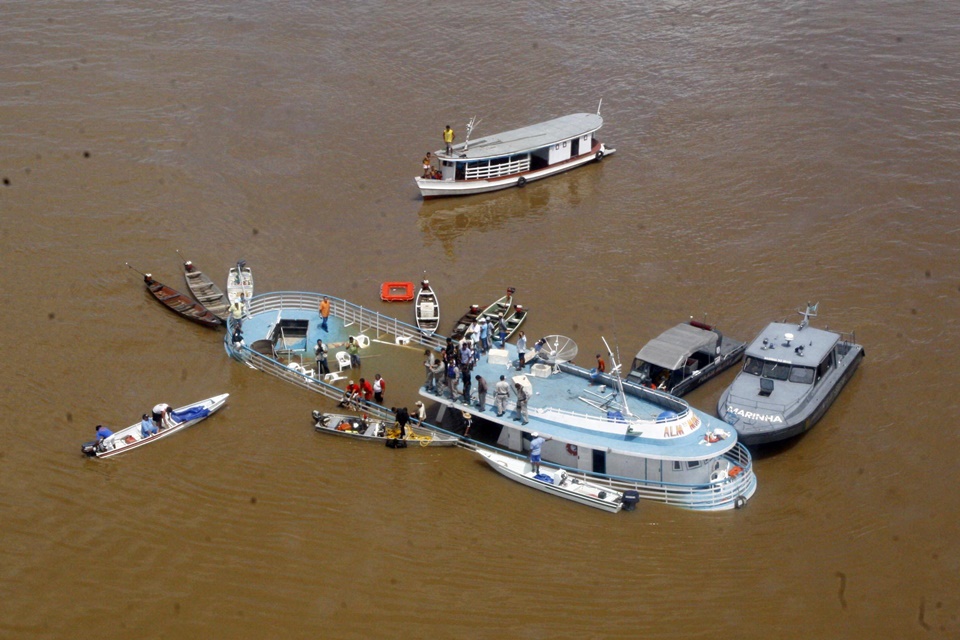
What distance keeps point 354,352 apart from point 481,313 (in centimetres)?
482

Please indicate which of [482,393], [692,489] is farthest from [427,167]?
Result: [692,489]

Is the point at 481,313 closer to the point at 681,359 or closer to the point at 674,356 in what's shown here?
the point at 674,356

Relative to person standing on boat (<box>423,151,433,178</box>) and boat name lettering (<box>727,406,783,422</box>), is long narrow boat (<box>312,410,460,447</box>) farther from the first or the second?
person standing on boat (<box>423,151,433,178</box>)

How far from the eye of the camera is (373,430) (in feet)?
91.0

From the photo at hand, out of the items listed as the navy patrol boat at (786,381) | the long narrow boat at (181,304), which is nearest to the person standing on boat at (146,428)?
the long narrow boat at (181,304)

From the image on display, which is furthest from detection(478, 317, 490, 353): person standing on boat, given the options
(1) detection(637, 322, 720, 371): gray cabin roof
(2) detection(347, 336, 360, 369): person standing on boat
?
(1) detection(637, 322, 720, 371): gray cabin roof

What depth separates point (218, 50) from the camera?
52031 mm

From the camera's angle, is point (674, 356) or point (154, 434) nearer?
point (154, 434)

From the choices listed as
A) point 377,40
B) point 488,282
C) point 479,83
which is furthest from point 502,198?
point 377,40

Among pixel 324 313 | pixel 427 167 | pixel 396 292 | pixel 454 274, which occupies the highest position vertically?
pixel 427 167

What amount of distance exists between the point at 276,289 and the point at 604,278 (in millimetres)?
12006

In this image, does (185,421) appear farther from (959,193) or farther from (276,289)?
(959,193)

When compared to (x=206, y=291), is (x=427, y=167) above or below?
above

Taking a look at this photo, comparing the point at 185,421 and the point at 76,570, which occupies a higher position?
the point at 185,421
